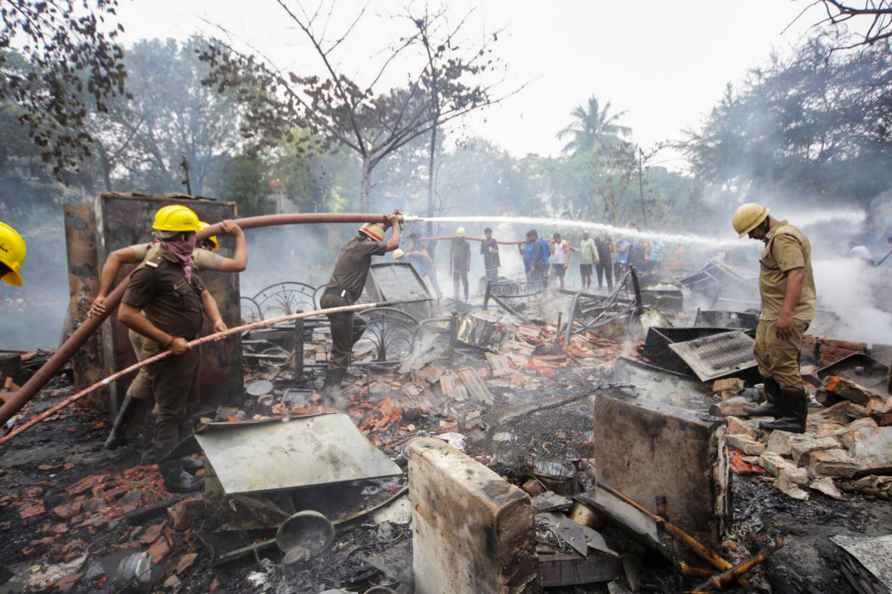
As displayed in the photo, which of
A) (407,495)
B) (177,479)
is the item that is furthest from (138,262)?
(407,495)

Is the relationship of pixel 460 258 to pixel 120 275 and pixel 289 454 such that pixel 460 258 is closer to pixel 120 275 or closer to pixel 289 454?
pixel 120 275

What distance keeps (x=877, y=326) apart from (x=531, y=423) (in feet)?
26.7

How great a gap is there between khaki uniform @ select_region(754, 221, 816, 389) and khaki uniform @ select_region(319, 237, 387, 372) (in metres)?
4.16

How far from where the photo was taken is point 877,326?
815 cm

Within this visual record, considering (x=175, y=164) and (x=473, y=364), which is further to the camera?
(x=175, y=164)

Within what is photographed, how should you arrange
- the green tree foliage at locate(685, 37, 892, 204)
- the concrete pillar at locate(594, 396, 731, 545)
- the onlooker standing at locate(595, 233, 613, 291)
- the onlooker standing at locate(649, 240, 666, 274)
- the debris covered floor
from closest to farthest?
the concrete pillar at locate(594, 396, 731, 545)
the debris covered floor
the onlooker standing at locate(595, 233, 613, 291)
the onlooker standing at locate(649, 240, 666, 274)
the green tree foliage at locate(685, 37, 892, 204)

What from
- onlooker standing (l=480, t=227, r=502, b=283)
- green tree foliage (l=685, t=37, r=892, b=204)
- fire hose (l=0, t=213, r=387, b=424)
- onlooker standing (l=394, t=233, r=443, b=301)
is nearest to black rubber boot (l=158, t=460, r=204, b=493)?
fire hose (l=0, t=213, r=387, b=424)

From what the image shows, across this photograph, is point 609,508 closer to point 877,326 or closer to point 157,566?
point 157,566

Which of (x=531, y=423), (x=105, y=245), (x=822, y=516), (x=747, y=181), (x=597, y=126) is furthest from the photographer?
(x=597, y=126)

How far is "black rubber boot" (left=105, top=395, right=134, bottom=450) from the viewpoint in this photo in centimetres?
395

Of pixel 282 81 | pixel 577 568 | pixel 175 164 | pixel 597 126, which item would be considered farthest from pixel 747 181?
pixel 175 164

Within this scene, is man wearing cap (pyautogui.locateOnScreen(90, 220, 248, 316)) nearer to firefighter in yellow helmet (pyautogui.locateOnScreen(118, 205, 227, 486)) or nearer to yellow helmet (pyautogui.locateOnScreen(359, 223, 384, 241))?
firefighter in yellow helmet (pyautogui.locateOnScreen(118, 205, 227, 486))

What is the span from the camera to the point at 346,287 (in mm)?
5688

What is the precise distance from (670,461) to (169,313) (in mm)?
3773
